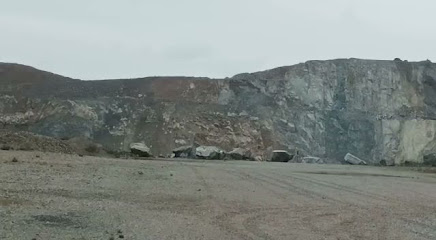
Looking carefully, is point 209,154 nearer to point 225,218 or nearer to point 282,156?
point 282,156

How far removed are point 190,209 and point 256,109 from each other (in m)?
59.2

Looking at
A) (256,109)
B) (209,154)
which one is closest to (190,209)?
(209,154)

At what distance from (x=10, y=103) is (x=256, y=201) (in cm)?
5734

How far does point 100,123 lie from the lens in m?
67.2

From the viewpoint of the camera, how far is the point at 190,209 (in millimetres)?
13125

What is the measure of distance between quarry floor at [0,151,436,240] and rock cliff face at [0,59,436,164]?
4314 centimetres

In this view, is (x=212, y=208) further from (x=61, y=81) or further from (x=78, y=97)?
(x=61, y=81)

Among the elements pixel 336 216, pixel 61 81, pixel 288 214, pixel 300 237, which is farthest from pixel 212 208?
pixel 61 81

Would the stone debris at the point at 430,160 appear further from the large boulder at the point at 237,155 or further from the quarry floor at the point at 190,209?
the quarry floor at the point at 190,209

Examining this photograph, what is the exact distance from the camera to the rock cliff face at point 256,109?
65.8m

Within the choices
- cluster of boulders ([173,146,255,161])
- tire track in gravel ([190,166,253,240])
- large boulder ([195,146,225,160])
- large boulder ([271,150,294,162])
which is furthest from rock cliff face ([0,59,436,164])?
tire track in gravel ([190,166,253,240])

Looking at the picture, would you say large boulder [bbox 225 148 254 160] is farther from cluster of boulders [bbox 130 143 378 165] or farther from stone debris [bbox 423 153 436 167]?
stone debris [bbox 423 153 436 167]

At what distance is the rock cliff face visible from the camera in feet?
216

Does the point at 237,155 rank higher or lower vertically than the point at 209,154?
lower
